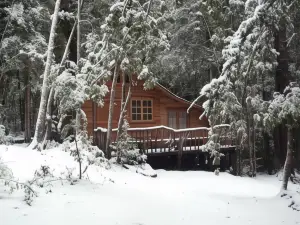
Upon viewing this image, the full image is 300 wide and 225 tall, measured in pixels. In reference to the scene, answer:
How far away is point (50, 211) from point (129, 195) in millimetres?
2829

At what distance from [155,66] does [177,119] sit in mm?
7620

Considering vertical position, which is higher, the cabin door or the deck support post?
the cabin door

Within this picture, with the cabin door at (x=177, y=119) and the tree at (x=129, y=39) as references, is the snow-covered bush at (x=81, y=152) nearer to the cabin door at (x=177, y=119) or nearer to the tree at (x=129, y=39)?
the tree at (x=129, y=39)

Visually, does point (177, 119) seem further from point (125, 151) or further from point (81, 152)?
point (81, 152)

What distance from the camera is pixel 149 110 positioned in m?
22.9

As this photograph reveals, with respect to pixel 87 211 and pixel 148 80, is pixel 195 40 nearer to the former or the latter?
pixel 148 80

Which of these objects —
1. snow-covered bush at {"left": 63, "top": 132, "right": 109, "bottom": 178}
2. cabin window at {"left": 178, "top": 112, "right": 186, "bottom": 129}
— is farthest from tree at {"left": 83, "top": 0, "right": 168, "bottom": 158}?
cabin window at {"left": 178, "top": 112, "right": 186, "bottom": 129}

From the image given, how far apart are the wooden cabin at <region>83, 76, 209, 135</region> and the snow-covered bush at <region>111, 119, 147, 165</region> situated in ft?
21.4

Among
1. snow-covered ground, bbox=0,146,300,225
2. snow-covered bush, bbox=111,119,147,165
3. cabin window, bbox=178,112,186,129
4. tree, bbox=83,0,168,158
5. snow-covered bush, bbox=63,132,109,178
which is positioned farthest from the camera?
cabin window, bbox=178,112,186,129

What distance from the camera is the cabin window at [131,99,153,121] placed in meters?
22.3

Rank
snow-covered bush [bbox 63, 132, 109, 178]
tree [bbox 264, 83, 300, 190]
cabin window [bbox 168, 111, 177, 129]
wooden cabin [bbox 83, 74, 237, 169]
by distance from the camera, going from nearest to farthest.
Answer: tree [bbox 264, 83, 300, 190]
snow-covered bush [bbox 63, 132, 109, 178]
wooden cabin [bbox 83, 74, 237, 169]
cabin window [bbox 168, 111, 177, 129]

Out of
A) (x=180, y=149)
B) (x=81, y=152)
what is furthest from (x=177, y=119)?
(x=81, y=152)

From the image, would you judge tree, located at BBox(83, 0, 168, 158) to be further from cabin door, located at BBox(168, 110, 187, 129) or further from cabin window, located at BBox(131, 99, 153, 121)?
cabin door, located at BBox(168, 110, 187, 129)

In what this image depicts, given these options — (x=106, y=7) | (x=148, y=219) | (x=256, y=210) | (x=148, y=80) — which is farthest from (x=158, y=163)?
(x=148, y=219)
